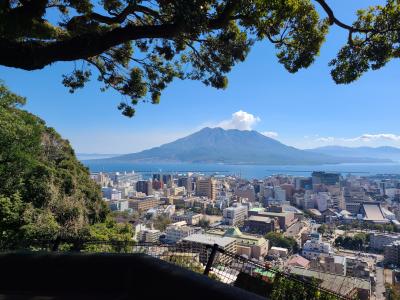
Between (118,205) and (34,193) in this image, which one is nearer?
(34,193)

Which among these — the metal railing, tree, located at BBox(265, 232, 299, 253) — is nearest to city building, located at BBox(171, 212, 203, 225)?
tree, located at BBox(265, 232, 299, 253)

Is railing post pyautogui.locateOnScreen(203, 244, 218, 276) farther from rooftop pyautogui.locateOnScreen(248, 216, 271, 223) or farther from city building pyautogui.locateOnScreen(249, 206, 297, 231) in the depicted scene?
city building pyautogui.locateOnScreen(249, 206, 297, 231)

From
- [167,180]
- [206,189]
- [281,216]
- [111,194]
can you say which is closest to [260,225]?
[281,216]

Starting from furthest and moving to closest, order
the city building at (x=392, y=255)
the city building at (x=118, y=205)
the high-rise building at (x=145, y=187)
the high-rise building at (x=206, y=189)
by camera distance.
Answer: the high-rise building at (x=145, y=187)
the high-rise building at (x=206, y=189)
the city building at (x=118, y=205)
the city building at (x=392, y=255)

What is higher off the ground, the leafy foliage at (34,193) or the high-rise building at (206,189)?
the leafy foliage at (34,193)

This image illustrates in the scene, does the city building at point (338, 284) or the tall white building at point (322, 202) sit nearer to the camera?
the city building at point (338, 284)

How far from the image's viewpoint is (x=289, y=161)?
19888 centimetres

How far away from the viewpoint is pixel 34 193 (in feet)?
21.1

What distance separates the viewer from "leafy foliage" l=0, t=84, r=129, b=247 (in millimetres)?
5621

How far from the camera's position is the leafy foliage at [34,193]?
5.62 m

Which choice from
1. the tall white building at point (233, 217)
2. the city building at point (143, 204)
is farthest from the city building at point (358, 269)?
the city building at point (143, 204)

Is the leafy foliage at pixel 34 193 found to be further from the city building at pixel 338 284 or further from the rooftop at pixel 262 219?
the rooftop at pixel 262 219

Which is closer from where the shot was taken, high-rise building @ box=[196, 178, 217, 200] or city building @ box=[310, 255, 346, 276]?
city building @ box=[310, 255, 346, 276]

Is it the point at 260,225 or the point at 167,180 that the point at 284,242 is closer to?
the point at 260,225
